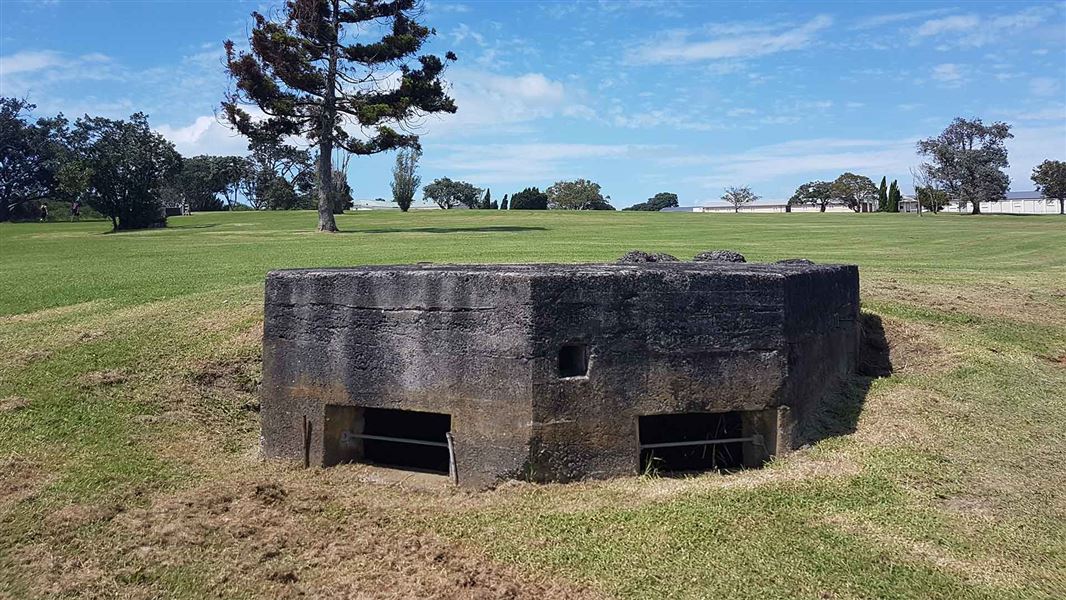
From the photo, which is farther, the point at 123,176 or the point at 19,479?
the point at 123,176

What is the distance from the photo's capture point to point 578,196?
87.9 meters

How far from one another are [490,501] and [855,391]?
14.8 feet

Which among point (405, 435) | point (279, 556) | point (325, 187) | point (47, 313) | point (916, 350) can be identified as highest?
point (325, 187)

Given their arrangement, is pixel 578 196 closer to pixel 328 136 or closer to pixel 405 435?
pixel 328 136

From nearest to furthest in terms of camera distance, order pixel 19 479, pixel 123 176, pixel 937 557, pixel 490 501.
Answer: pixel 937 557
pixel 490 501
pixel 19 479
pixel 123 176

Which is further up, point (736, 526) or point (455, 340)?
point (455, 340)

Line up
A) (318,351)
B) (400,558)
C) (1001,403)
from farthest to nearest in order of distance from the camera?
(1001,403) < (318,351) < (400,558)

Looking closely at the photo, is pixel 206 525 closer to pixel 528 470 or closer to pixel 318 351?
pixel 318 351

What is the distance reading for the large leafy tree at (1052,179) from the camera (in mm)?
66438

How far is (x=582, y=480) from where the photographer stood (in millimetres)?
6543

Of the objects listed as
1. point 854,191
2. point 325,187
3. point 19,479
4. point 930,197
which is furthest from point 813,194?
point 19,479

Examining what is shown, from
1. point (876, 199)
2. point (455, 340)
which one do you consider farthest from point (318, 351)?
point (876, 199)

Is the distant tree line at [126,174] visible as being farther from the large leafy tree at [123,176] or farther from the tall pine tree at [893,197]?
the tall pine tree at [893,197]

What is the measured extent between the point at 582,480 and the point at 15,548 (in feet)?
13.2
